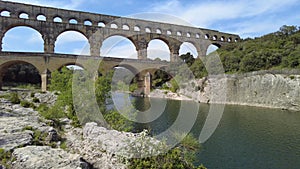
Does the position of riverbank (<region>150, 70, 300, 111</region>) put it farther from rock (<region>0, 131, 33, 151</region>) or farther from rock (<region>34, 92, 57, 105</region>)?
rock (<region>0, 131, 33, 151</region>)

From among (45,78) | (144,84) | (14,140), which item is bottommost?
(14,140)

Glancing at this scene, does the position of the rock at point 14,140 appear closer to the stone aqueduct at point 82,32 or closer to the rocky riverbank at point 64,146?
the rocky riverbank at point 64,146

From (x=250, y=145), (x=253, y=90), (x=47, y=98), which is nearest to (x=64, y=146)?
(x=250, y=145)

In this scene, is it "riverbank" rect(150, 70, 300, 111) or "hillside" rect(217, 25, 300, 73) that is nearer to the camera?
"riverbank" rect(150, 70, 300, 111)

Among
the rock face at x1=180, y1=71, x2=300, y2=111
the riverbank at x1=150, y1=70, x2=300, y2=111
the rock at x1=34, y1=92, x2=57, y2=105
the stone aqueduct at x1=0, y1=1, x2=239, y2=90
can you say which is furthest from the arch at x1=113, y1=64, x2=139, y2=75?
the rock at x1=34, y1=92, x2=57, y2=105

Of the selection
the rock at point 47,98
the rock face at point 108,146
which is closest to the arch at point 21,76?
the rock at point 47,98

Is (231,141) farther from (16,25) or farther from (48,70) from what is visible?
(16,25)

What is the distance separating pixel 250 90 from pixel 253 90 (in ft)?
1.44

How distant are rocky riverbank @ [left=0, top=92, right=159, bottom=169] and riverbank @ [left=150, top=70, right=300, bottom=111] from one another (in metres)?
20.1

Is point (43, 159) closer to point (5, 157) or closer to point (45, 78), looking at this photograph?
point (5, 157)

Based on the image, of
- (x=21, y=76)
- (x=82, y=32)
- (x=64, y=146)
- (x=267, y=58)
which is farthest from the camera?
(x=21, y=76)

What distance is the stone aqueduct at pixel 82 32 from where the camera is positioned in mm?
29859

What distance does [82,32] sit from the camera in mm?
36188

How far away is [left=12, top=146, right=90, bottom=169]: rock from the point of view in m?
6.35
